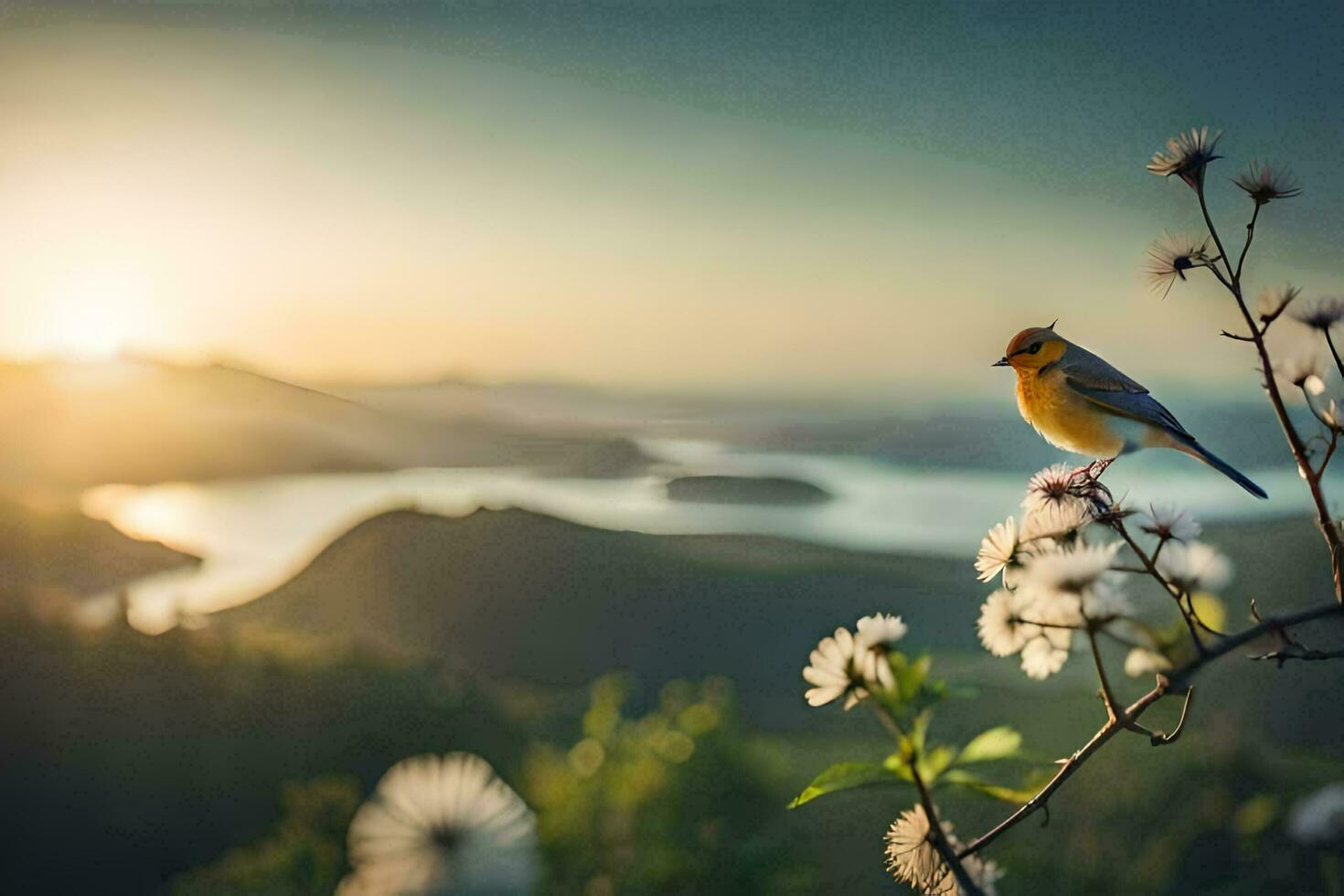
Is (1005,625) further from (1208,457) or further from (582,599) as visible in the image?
(582,599)

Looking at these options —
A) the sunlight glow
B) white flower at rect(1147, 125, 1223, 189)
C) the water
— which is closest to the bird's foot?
white flower at rect(1147, 125, 1223, 189)

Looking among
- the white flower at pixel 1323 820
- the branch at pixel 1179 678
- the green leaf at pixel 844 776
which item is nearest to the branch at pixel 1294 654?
the branch at pixel 1179 678

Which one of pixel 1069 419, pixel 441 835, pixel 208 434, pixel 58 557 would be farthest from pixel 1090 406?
pixel 58 557

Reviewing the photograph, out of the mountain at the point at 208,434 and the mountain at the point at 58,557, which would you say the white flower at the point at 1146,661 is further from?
the mountain at the point at 58,557

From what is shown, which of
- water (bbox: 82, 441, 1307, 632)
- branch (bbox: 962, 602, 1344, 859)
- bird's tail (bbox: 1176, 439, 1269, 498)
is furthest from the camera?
water (bbox: 82, 441, 1307, 632)

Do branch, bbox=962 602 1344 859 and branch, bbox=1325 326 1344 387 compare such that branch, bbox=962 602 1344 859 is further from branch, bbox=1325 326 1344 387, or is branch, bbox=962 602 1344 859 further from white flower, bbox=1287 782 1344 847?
white flower, bbox=1287 782 1344 847

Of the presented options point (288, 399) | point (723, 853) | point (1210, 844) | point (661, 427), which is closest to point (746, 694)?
point (723, 853)
